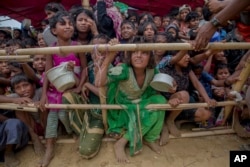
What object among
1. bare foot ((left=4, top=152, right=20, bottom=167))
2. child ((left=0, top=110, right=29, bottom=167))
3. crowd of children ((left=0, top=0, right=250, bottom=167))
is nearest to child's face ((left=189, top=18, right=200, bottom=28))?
crowd of children ((left=0, top=0, right=250, bottom=167))

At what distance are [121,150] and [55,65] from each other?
3.37ft

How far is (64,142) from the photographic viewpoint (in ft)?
8.72

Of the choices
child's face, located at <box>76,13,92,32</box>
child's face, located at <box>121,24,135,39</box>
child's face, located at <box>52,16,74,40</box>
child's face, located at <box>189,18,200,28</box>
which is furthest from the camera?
child's face, located at <box>189,18,200,28</box>

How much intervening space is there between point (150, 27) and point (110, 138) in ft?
5.13

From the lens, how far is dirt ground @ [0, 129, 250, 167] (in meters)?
2.43

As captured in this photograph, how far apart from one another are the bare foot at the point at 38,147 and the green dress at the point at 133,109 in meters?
0.65

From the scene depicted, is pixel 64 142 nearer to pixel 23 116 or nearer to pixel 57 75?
pixel 23 116

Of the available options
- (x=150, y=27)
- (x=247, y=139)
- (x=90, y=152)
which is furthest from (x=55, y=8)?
(x=247, y=139)

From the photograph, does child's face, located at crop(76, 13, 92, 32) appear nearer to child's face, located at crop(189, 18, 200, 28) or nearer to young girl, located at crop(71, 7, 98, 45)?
young girl, located at crop(71, 7, 98, 45)

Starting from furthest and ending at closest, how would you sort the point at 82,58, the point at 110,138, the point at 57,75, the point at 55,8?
the point at 55,8
the point at 82,58
the point at 110,138
the point at 57,75

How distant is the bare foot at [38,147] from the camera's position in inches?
102

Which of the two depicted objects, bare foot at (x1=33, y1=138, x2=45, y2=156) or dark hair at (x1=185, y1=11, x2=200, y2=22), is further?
dark hair at (x1=185, y1=11, x2=200, y2=22)

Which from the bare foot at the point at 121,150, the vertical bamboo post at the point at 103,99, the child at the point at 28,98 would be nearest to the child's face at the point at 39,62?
the child at the point at 28,98

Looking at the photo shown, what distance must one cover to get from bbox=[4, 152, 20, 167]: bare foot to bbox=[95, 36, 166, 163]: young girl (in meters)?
0.90
